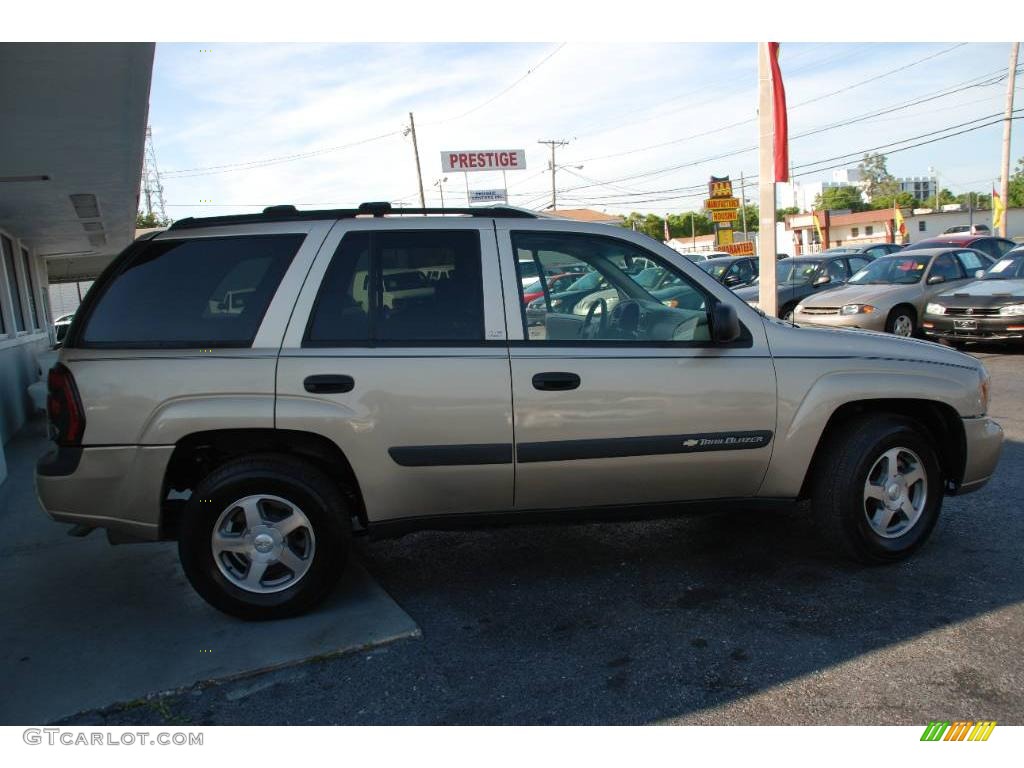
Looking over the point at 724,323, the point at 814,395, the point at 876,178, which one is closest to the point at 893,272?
the point at 814,395

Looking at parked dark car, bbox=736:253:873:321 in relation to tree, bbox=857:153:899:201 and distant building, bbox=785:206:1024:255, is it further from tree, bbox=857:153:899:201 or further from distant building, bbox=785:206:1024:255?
tree, bbox=857:153:899:201

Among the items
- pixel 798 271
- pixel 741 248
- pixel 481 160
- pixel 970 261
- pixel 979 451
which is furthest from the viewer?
pixel 481 160

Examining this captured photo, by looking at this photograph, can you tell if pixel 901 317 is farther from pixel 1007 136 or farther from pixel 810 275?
pixel 1007 136

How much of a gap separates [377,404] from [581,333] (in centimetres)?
104

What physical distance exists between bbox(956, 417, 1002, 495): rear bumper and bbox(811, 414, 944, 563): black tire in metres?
0.20

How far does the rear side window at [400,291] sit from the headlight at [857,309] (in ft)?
33.4

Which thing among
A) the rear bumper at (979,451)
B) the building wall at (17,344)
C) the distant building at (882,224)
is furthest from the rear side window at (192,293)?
the distant building at (882,224)

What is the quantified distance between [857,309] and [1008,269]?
231 centimetres

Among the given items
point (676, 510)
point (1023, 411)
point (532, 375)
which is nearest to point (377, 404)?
point (532, 375)

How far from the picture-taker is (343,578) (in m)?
4.48

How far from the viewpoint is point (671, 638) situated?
3.66 meters

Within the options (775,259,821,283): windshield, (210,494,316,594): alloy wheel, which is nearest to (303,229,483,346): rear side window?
(210,494,316,594): alloy wheel

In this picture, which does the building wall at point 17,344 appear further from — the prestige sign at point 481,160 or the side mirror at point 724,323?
the prestige sign at point 481,160

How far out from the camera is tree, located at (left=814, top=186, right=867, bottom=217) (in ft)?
347
